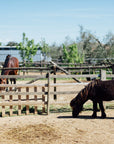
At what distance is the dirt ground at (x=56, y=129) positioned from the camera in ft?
17.1

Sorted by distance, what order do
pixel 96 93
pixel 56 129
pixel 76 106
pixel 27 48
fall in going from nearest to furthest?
pixel 56 129, pixel 96 93, pixel 76 106, pixel 27 48

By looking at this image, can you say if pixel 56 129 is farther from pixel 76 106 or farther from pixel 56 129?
pixel 76 106

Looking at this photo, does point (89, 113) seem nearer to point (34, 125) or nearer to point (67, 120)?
point (67, 120)

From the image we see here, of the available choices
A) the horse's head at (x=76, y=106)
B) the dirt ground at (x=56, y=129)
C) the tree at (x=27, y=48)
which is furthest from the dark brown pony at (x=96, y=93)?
the tree at (x=27, y=48)

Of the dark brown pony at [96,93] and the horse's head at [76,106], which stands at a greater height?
the dark brown pony at [96,93]

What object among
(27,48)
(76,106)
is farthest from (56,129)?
(27,48)

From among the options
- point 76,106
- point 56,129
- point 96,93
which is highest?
point 96,93

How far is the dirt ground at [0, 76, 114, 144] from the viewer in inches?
206

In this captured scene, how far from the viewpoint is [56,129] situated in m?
6.08

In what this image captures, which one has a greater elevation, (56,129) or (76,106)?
(76,106)

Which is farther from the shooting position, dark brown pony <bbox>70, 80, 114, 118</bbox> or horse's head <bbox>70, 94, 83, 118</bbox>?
horse's head <bbox>70, 94, 83, 118</bbox>

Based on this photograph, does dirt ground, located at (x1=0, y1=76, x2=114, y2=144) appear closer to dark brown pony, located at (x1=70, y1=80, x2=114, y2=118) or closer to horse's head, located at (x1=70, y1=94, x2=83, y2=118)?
horse's head, located at (x1=70, y1=94, x2=83, y2=118)

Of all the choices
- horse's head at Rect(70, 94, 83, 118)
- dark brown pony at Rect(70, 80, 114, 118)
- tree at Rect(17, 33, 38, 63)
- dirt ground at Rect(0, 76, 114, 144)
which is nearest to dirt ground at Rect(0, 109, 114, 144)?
dirt ground at Rect(0, 76, 114, 144)

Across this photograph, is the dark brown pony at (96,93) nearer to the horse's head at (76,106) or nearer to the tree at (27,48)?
the horse's head at (76,106)
